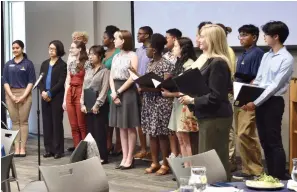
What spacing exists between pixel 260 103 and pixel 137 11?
351cm

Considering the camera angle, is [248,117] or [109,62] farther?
[109,62]

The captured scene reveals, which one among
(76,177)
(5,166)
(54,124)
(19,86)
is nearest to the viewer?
(76,177)

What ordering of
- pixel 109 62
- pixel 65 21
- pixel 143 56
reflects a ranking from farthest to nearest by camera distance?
pixel 65 21 < pixel 109 62 < pixel 143 56

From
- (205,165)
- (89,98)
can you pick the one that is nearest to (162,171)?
(89,98)

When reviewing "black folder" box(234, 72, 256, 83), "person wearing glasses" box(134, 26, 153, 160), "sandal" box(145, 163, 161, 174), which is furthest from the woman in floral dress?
"black folder" box(234, 72, 256, 83)

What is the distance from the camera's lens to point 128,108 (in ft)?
19.9

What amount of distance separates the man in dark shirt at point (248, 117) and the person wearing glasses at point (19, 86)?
118 inches

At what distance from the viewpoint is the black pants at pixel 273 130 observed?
15.8 feet

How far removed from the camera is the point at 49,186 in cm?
292

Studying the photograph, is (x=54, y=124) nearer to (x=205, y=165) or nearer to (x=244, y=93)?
(x=244, y=93)

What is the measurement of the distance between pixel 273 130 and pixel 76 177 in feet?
7.71

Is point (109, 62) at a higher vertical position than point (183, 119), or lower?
higher

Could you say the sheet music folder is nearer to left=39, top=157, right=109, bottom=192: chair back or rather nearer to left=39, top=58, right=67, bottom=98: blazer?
left=39, top=157, right=109, bottom=192: chair back

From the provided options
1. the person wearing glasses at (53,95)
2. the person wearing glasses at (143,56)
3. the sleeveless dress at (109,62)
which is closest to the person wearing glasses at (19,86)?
the person wearing glasses at (53,95)
